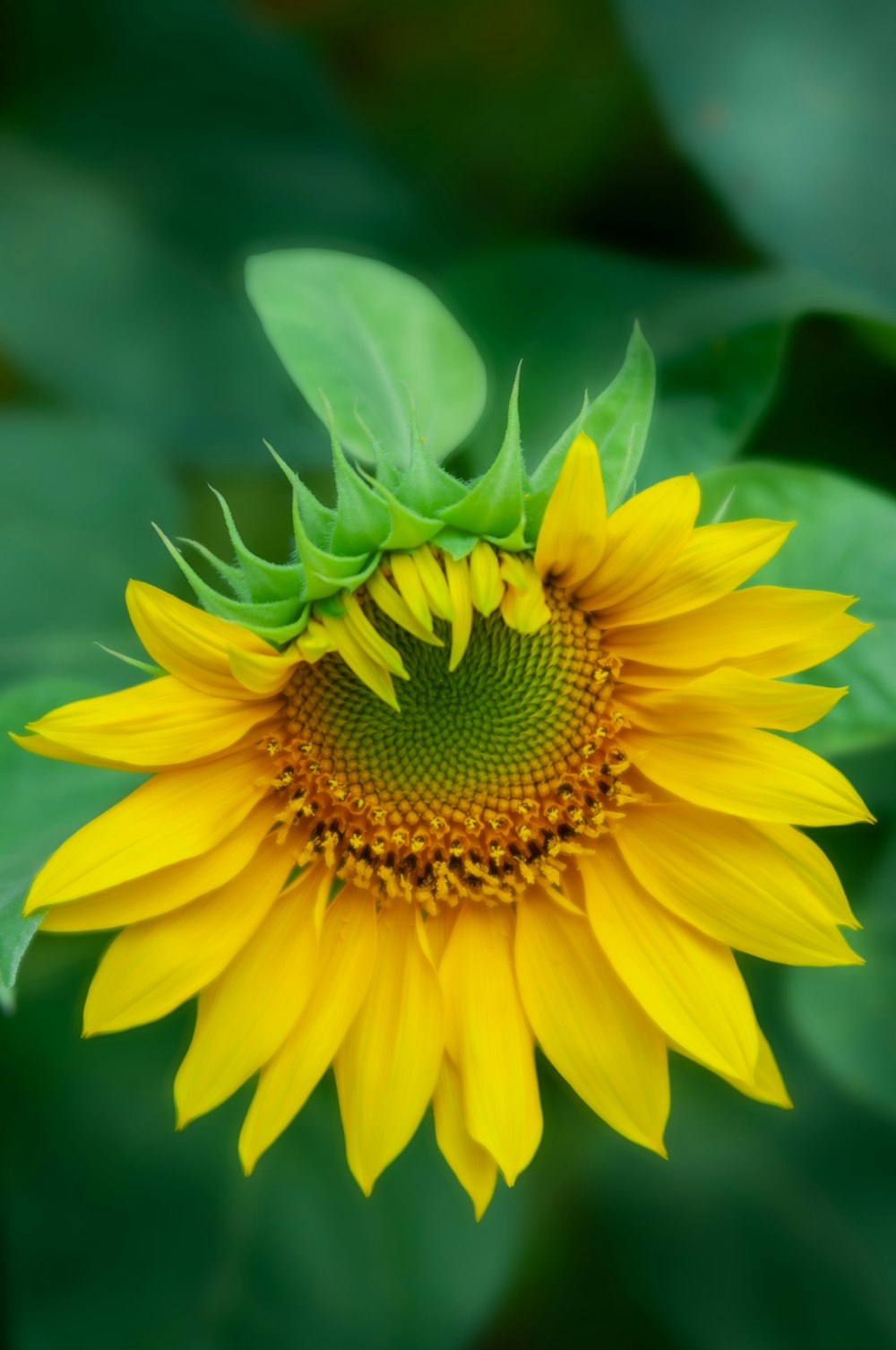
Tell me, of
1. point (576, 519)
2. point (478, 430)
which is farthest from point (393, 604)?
point (478, 430)

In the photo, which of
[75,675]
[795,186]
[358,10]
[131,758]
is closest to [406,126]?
[358,10]

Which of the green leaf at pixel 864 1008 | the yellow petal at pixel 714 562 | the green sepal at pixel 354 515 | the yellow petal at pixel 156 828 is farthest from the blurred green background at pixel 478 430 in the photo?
the green sepal at pixel 354 515

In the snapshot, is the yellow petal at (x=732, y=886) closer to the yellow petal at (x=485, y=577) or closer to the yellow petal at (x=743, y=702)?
the yellow petal at (x=743, y=702)

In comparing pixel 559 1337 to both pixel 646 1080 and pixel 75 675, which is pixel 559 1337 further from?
pixel 75 675

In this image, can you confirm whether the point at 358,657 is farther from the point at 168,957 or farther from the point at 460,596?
the point at 168,957

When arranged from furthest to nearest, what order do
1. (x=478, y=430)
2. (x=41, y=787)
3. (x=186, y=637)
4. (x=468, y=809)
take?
(x=478, y=430), (x=41, y=787), (x=468, y=809), (x=186, y=637)

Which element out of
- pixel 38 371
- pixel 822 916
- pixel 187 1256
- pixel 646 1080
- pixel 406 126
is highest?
pixel 406 126

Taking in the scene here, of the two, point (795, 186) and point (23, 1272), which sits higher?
point (795, 186)

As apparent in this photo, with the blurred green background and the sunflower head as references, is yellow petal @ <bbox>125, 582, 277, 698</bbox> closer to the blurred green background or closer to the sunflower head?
the sunflower head
